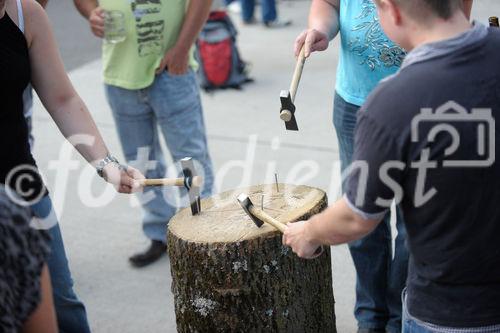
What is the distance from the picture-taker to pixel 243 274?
2479 mm

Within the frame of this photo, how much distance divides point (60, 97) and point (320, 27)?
38.1 inches

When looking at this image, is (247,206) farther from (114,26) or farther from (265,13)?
(265,13)

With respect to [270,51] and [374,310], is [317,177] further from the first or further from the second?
[270,51]

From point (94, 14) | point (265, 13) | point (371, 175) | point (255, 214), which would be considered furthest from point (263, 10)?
point (371, 175)

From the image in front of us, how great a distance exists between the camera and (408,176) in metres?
1.80

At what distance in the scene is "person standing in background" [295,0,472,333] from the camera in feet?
8.91

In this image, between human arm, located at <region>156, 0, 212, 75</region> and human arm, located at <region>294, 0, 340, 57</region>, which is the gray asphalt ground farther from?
human arm, located at <region>294, 0, 340, 57</region>

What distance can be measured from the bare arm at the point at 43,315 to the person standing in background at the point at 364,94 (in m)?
1.30

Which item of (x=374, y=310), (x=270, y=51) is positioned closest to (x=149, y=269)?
(x=374, y=310)

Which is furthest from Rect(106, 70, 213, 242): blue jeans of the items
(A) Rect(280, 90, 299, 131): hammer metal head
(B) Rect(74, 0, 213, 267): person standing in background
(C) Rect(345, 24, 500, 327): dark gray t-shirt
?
(C) Rect(345, 24, 500, 327): dark gray t-shirt

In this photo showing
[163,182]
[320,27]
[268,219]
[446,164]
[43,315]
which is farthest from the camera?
[320,27]

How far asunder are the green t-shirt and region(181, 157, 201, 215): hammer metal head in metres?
1.02

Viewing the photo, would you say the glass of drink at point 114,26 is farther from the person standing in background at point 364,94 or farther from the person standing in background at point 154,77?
the person standing in background at point 364,94

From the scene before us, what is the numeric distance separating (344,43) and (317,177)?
203cm
